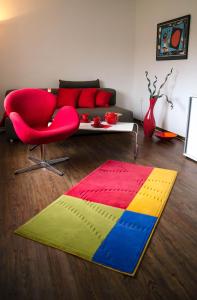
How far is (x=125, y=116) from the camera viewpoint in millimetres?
4367

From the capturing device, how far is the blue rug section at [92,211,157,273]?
1492mm

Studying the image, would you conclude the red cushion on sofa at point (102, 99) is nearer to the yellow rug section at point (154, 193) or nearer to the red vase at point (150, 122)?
the red vase at point (150, 122)

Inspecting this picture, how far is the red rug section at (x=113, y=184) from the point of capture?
2.24 m

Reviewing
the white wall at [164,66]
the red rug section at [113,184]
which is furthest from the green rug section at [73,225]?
the white wall at [164,66]

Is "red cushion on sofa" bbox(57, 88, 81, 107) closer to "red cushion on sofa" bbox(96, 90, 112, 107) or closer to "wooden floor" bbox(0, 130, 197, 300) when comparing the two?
"red cushion on sofa" bbox(96, 90, 112, 107)

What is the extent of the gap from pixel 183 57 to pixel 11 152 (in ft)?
9.44

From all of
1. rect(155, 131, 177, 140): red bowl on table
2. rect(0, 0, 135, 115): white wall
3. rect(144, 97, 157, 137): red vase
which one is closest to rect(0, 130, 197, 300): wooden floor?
rect(155, 131, 177, 140): red bowl on table

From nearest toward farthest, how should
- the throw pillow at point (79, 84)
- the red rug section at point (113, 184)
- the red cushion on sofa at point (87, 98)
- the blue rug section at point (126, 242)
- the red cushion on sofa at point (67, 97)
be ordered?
the blue rug section at point (126, 242)
the red rug section at point (113, 184)
the red cushion on sofa at point (67, 97)
the red cushion on sofa at point (87, 98)
the throw pillow at point (79, 84)

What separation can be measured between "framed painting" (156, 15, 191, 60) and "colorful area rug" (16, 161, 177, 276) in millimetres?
2139

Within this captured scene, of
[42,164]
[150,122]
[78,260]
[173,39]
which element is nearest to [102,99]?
[150,122]

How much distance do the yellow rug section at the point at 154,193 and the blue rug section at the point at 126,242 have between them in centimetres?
10

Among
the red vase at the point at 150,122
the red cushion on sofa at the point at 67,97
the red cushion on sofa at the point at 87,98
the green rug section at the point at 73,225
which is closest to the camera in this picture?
the green rug section at the point at 73,225

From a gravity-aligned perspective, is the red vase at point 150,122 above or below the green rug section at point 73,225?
above

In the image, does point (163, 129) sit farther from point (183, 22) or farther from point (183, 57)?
point (183, 22)
